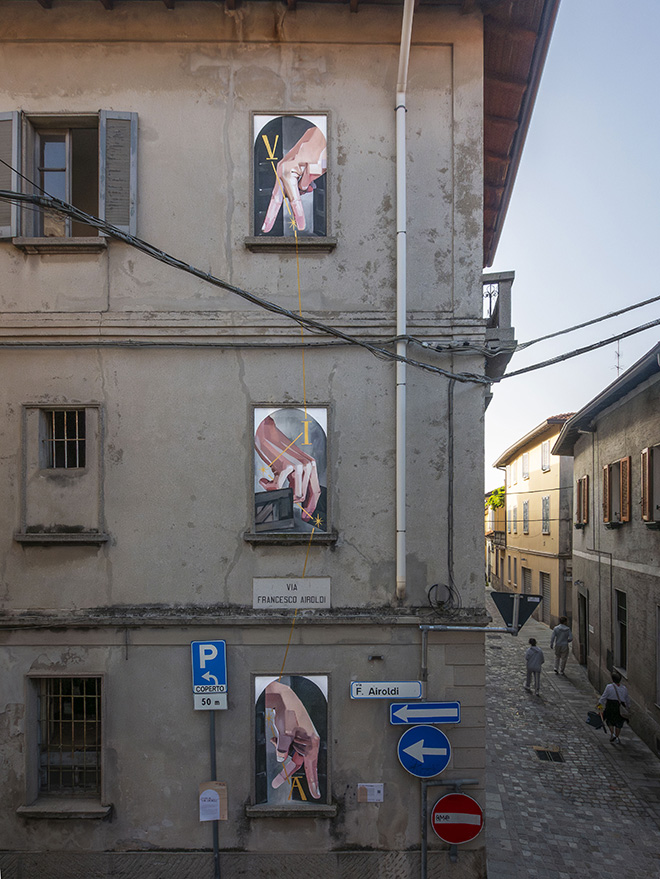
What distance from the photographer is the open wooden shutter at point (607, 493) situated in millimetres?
15750

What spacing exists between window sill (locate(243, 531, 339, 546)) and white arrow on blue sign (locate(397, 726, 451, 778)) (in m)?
2.31

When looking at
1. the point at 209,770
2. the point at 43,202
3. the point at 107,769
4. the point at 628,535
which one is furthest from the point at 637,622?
the point at 43,202

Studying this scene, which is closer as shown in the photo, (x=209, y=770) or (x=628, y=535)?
(x=209, y=770)

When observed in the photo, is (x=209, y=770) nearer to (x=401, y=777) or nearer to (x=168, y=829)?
(x=168, y=829)

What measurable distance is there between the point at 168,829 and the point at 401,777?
2.75 metres

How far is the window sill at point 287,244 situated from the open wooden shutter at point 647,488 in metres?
8.64

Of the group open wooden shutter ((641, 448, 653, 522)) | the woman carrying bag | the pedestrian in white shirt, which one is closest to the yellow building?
the pedestrian in white shirt

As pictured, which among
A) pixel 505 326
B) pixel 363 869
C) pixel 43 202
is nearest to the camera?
pixel 43 202

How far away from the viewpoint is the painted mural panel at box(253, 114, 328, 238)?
7398 mm

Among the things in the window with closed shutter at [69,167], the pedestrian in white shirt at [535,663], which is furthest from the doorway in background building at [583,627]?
the window with closed shutter at [69,167]

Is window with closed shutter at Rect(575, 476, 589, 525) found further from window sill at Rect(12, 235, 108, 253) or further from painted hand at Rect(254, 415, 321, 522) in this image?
window sill at Rect(12, 235, 108, 253)

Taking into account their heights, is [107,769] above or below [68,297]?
below

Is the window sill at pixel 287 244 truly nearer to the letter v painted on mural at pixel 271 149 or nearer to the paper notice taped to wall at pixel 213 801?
the letter v painted on mural at pixel 271 149

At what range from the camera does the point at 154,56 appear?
24.5ft
